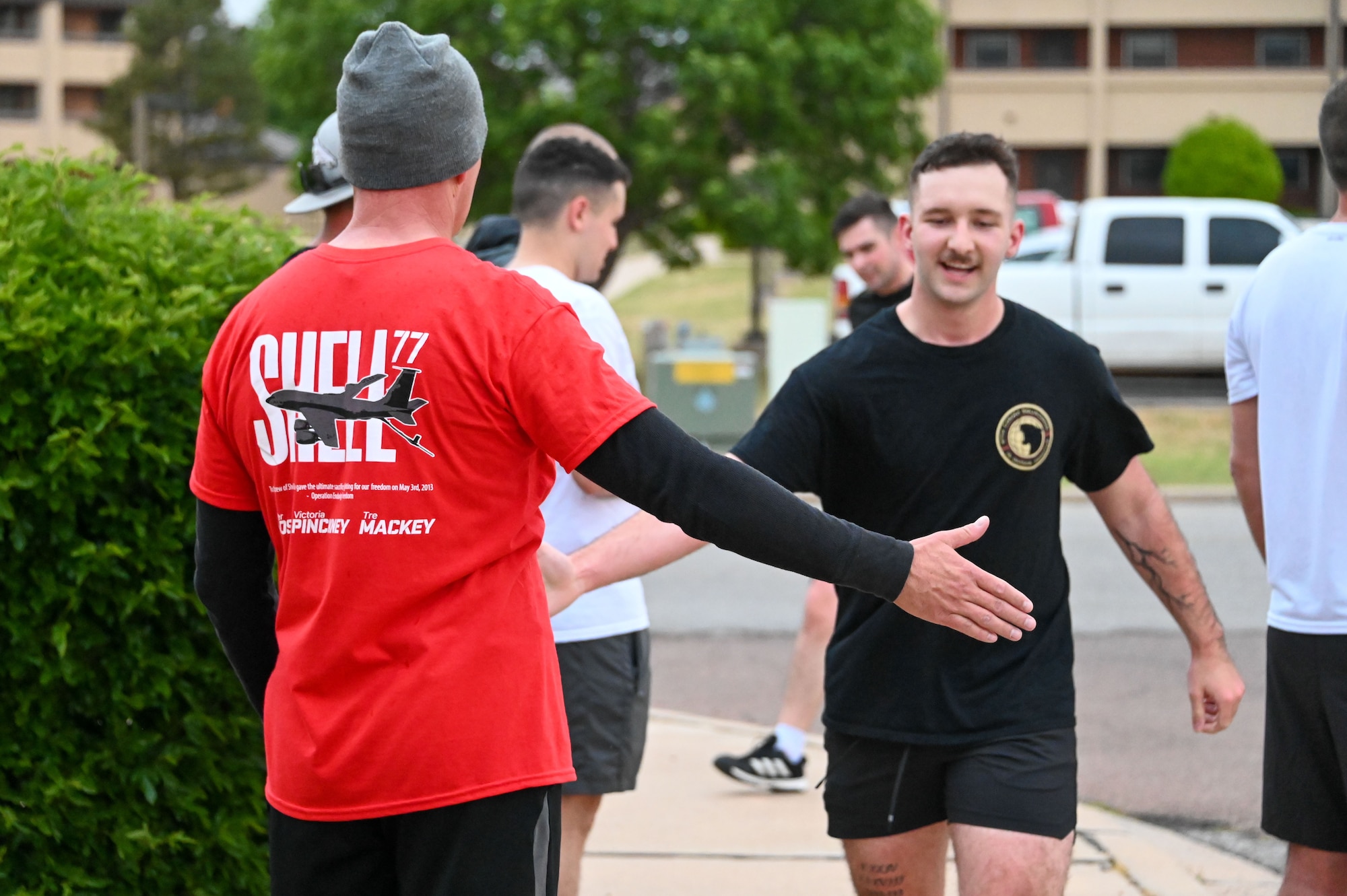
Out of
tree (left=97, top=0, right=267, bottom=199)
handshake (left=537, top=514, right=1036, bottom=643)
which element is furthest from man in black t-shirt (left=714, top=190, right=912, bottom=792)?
tree (left=97, top=0, right=267, bottom=199)

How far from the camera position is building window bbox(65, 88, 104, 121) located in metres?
67.9

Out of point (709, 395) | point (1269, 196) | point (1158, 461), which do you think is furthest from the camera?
point (1269, 196)

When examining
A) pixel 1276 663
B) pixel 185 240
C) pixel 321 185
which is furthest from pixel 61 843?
pixel 1276 663

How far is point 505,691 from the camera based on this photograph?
222cm

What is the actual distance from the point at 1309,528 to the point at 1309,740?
1.51 feet

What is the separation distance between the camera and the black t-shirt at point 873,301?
23.1ft

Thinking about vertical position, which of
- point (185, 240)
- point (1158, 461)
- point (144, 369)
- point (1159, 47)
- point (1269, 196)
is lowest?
point (1158, 461)

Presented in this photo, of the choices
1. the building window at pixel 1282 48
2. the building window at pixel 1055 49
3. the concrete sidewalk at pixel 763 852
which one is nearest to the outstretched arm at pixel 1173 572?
the concrete sidewalk at pixel 763 852

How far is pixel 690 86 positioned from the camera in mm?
21359

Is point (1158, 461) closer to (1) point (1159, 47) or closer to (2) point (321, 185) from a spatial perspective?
(2) point (321, 185)

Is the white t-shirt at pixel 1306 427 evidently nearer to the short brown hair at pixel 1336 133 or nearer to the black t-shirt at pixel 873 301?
the short brown hair at pixel 1336 133

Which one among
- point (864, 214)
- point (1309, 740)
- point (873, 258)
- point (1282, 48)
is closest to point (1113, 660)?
point (873, 258)

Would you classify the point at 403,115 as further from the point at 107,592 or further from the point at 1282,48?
the point at 1282,48

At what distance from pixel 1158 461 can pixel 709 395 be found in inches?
181
